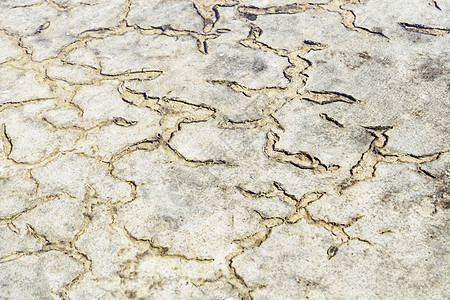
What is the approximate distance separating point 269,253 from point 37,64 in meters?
2.21

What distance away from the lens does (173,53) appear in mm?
3488

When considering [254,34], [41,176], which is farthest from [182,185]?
[254,34]

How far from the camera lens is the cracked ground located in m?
2.09

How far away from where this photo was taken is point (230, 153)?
2.65 m

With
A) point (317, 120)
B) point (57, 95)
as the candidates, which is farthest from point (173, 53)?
point (317, 120)

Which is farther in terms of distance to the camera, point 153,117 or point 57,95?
point 57,95

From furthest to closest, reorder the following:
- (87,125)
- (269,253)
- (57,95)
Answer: (57,95) < (87,125) < (269,253)

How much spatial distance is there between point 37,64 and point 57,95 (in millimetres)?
462

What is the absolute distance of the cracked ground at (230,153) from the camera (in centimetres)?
209

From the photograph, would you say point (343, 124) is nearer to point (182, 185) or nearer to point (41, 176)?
point (182, 185)

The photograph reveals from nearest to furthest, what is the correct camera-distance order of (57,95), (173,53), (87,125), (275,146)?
1. (275,146)
2. (87,125)
3. (57,95)
4. (173,53)

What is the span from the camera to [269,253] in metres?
2.14

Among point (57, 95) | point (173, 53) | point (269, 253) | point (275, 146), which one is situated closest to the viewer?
point (269, 253)

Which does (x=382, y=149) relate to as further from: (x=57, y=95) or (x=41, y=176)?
(x=57, y=95)
